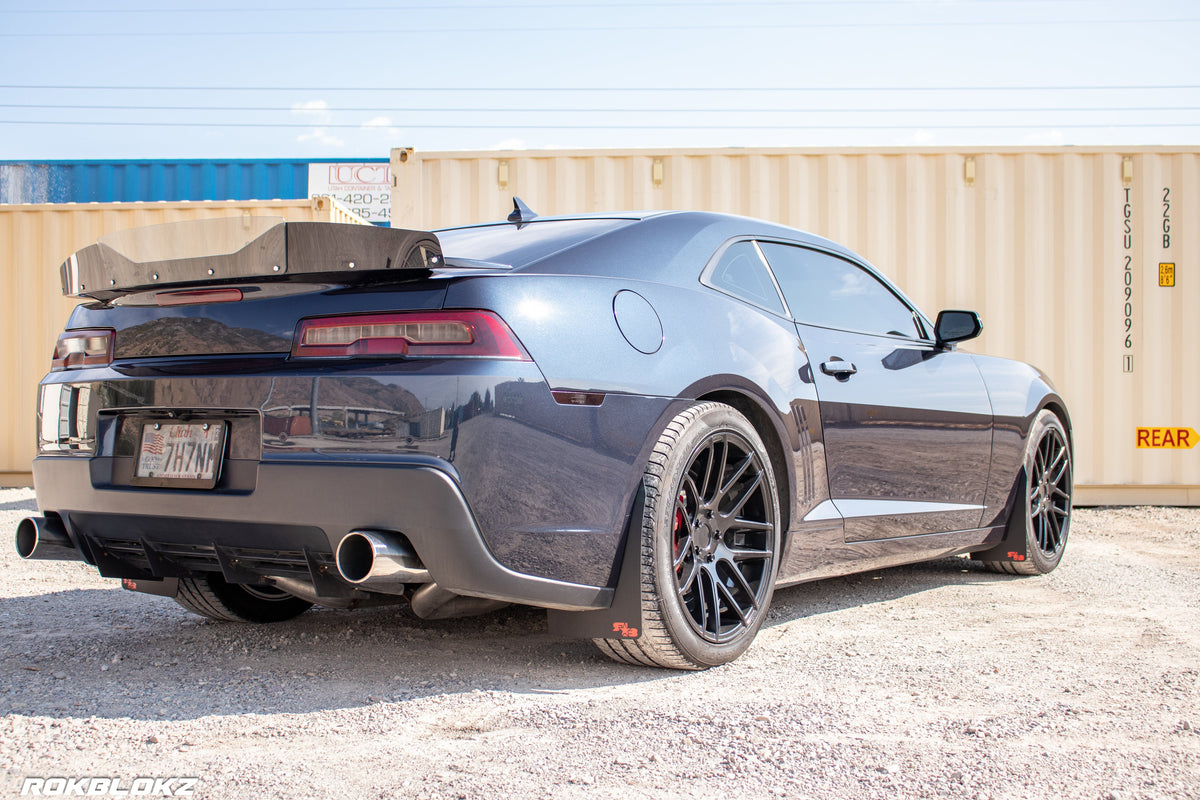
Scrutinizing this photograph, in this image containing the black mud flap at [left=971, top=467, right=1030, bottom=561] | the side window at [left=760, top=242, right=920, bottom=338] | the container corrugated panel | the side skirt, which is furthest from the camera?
the container corrugated panel

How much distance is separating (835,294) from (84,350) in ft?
8.29

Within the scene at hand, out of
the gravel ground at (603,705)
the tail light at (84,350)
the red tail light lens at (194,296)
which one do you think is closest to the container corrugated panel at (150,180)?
the gravel ground at (603,705)

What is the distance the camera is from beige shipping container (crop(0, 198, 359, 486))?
30.1 feet

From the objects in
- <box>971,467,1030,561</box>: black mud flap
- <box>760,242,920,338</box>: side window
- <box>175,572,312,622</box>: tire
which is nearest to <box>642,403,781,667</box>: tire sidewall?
<box>760,242,920,338</box>: side window

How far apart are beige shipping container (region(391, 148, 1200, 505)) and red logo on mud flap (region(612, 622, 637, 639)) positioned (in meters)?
5.72

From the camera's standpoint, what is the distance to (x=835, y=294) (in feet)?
12.5

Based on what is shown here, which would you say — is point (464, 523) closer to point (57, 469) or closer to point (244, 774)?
point (244, 774)

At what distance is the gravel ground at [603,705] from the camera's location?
6.65 ft

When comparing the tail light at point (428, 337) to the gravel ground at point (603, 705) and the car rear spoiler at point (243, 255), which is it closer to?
the car rear spoiler at point (243, 255)

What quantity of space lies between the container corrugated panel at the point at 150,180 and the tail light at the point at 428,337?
15.3 m

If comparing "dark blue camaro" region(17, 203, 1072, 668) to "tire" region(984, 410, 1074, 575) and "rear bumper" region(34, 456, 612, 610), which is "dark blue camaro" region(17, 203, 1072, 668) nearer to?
"rear bumper" region(34, 456, 612, 610)

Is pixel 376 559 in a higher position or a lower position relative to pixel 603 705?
higher

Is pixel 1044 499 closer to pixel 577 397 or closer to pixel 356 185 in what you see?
pixel 577 397
